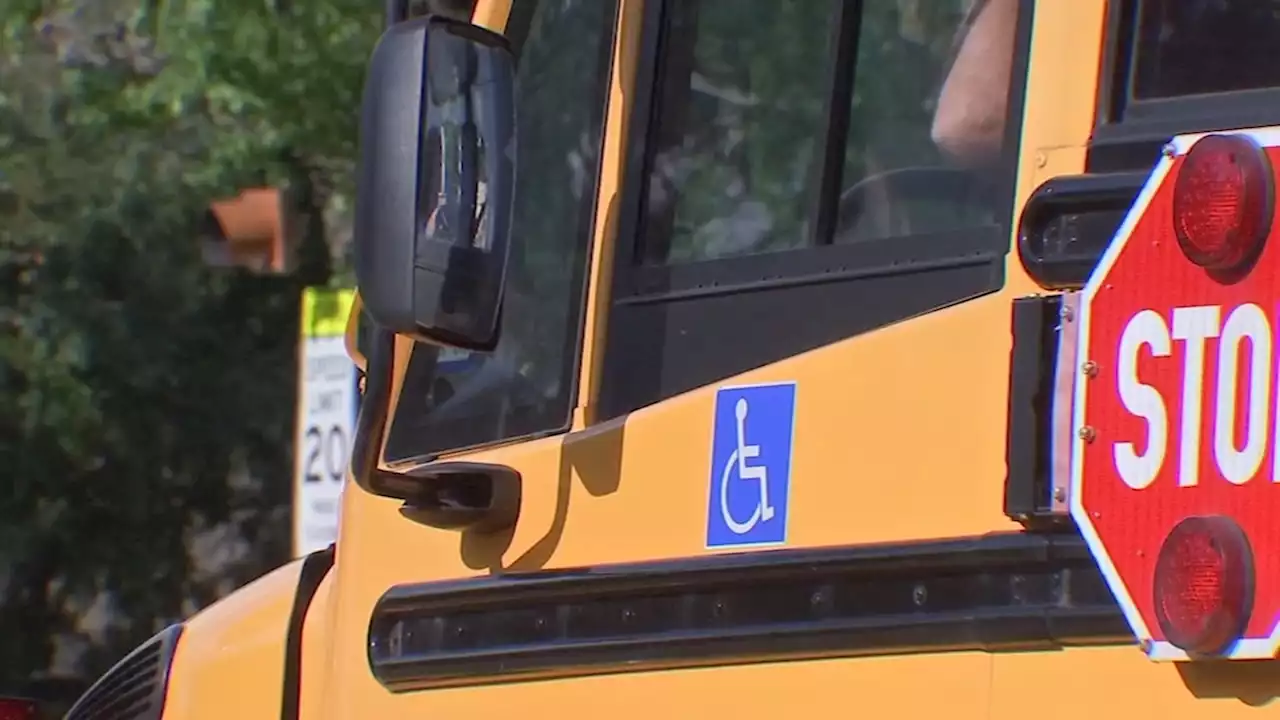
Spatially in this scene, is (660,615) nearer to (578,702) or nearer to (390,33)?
(578,702)

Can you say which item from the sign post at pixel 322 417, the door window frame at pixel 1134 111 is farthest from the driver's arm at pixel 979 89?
the sign post at pixel 322 417

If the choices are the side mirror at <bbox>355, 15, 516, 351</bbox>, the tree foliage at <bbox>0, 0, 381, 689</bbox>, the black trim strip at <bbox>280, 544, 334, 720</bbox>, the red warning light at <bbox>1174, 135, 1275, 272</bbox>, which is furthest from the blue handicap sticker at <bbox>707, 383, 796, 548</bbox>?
the tree foliage at <bbox>0, 0, 381, 689</bbox>

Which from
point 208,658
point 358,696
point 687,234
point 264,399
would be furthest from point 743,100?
point 264,399

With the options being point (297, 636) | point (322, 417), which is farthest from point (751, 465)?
point (322, 417)

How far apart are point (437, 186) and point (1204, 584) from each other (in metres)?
1.00

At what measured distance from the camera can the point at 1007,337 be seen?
2066 millimetres

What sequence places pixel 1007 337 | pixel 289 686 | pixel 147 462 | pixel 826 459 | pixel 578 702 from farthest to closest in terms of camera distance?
1. pixel 147 462
2. pixel 289 686
3. pixel 578 702
4. pixel 826 459
5. pixel 1007 337

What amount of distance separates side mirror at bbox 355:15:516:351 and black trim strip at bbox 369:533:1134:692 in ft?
1.08

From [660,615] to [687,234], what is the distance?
459mm

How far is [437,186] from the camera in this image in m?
2.44

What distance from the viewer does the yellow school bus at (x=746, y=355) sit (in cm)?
204

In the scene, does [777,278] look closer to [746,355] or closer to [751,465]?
[746,355]

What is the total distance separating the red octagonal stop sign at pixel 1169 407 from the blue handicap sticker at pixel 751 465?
411 millimetres

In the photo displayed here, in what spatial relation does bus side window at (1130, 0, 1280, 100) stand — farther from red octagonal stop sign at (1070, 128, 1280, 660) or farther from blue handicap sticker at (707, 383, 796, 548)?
blue handicap sticker at (707, 383, 796, 548)
